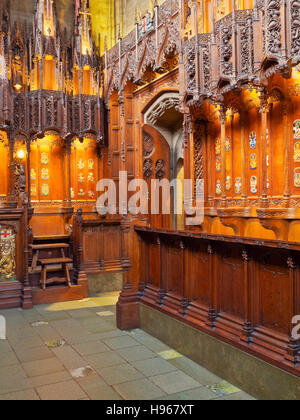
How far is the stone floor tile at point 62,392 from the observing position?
11.1 feet

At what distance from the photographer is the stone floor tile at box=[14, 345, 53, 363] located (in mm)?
4402

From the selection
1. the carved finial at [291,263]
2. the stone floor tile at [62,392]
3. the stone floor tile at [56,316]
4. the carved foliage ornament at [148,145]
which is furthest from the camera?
the carved foliage ornament at [148,145]

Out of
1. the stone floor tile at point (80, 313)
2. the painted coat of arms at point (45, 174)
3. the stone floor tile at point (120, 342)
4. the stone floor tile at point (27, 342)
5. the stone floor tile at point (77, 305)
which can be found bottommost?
the stone floor tile at point (77, 305)

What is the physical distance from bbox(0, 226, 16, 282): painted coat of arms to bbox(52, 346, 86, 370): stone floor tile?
9.12 ft

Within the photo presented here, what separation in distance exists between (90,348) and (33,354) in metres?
0.66

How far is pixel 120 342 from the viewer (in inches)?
193

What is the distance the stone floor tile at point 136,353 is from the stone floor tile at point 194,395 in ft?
3.13

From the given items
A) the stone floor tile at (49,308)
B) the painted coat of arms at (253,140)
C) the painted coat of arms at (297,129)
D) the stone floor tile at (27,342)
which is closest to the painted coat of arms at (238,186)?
the painted coat of arms at (253,140)

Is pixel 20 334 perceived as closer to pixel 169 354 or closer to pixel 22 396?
pixel 22 396

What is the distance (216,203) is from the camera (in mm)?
6090

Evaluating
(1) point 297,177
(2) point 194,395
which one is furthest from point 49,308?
(1) point 297,177

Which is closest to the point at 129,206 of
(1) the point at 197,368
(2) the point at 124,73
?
(2) the point at 124,73

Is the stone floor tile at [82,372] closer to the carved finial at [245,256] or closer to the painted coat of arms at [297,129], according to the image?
the carved finial at [245,256]

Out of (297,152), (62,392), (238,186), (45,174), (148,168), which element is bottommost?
(62,392)
